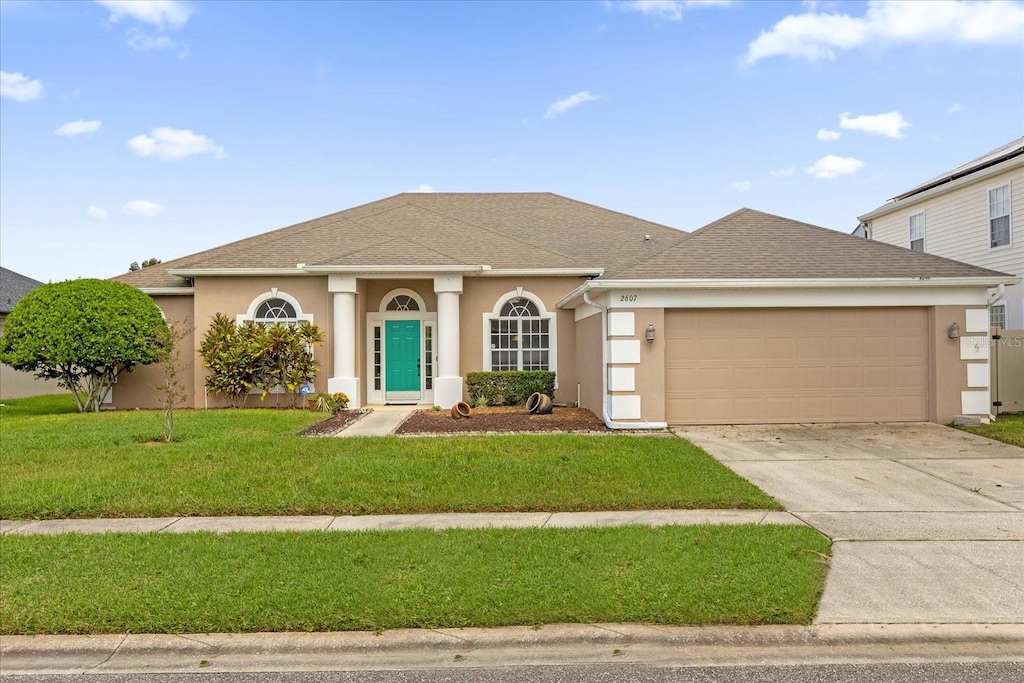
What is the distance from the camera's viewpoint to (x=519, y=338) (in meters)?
16.3

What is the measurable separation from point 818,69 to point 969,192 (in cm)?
545

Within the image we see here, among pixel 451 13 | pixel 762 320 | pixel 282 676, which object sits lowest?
pixel 282 676

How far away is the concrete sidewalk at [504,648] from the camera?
12.3 ft

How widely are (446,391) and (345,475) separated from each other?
25.1 ft

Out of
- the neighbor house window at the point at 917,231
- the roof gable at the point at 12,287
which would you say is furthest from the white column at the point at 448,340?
the roof gable at the point at 12,287

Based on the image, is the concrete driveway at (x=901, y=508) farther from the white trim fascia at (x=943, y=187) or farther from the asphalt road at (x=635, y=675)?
the white trim fascia at (x=943, y=187)

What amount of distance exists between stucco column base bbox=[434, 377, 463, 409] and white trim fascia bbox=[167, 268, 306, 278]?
14.2 ft

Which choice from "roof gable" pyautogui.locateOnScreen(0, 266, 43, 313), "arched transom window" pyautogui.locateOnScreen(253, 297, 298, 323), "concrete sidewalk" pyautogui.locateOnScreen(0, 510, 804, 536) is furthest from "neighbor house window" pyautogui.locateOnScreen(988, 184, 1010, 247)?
"roof gable" pyautogui.locateOnScreen(0, 266, 43, 313)

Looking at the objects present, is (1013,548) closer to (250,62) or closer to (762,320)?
(762,320)

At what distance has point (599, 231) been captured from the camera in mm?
19172

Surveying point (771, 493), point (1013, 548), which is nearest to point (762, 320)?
point (771, 493)

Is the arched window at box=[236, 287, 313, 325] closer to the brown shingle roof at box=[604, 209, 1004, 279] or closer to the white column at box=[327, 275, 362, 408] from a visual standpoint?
the white column at box=[327, 275, 362, 408]

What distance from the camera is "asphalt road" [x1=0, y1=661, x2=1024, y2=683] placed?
3.55 meters

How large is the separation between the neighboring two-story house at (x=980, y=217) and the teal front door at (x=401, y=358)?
43.3 ft
